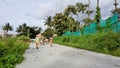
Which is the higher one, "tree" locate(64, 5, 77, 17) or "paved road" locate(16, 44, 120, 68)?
"tree" locate(64, 5, 77, 17)

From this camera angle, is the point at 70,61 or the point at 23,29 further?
the point at 23,29

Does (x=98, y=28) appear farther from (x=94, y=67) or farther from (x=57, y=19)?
(x=57, y=19)

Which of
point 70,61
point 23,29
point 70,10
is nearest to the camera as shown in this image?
point 70,61

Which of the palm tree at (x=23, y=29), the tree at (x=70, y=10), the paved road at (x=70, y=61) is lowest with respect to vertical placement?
the paved road at (x=70, y=61)

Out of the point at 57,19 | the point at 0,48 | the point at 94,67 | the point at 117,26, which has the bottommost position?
the point at 94,67

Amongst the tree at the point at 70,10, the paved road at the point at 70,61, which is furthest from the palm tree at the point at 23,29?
the paved road at the point at 70,61

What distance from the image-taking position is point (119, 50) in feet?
55.5

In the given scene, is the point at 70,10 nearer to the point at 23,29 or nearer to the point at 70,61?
the point at 23,29

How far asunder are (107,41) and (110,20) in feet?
23.2

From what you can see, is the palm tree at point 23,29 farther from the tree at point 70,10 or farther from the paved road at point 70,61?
the paved road at point 70,61

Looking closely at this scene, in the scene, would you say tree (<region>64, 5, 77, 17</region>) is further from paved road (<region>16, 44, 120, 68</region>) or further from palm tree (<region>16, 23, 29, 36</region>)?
paved road (<region>16, 44, 120, 68</region>)

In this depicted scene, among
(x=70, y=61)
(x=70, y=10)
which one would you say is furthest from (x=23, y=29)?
(x=70, y=61)

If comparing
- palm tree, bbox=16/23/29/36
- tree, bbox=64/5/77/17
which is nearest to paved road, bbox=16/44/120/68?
tree, bbox=64/5/77/17

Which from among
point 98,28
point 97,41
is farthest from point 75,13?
point 97,41
